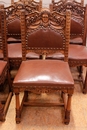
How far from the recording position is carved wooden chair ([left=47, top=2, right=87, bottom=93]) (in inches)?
79.3

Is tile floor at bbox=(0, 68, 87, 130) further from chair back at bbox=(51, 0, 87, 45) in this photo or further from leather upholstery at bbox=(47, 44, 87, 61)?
chair back at bbox=(51, 0, 87, 45)

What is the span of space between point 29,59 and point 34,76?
462mm

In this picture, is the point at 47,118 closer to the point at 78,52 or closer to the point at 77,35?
the point at 78,52

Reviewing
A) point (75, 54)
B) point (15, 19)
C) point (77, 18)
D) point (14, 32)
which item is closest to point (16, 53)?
point (14, 32)

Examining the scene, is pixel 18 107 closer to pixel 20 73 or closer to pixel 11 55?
pixel 20 73

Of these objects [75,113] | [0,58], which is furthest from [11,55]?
[75,113]

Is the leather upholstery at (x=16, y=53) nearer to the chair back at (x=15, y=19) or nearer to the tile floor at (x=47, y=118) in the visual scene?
the chair back at (x=15, y=19)

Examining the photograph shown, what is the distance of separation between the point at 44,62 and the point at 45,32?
32cm

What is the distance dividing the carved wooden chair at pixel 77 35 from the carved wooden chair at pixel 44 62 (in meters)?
0.21

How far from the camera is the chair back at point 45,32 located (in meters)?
1.76

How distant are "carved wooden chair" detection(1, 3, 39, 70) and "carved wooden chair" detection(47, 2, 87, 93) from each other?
378 mm

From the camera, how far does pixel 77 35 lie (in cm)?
235

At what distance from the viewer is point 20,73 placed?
165 cm

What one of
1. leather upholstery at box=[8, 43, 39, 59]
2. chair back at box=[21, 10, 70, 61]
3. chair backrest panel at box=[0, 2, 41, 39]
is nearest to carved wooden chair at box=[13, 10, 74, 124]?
chair back at box=[21, 10, 70, 61]
